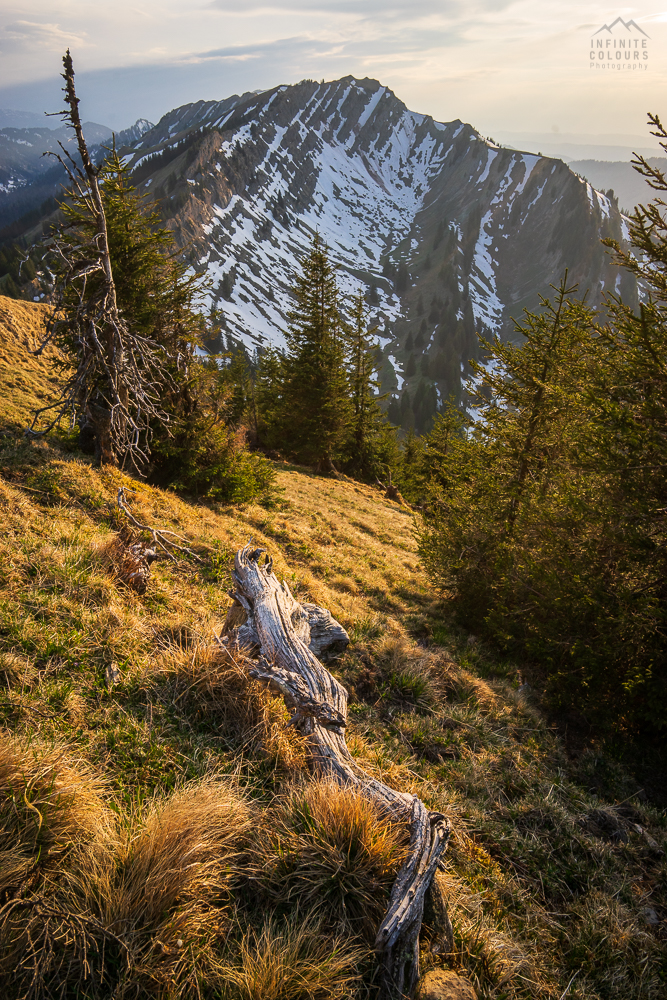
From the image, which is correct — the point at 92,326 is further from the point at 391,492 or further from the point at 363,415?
the point at 363,415

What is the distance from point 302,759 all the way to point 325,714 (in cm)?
41

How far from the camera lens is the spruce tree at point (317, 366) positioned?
26.2 m

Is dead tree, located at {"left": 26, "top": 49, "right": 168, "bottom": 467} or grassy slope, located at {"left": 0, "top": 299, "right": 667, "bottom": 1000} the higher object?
dead tree, located at {"left": 26, "top": 49, "right": 168, "bottom": 467}

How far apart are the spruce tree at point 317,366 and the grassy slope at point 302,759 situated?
19.8 m

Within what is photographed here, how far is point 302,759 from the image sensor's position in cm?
395

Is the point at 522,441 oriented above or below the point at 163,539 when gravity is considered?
above

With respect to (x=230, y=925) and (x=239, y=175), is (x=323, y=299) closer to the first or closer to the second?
(x=230, y=925)

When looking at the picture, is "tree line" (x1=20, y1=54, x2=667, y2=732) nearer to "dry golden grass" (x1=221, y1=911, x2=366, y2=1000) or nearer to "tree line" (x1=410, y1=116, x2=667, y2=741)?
"tree line" (x1=410, y1=116, x2=667, y2=741)

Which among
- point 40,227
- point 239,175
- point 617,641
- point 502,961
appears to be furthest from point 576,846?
point 239,175

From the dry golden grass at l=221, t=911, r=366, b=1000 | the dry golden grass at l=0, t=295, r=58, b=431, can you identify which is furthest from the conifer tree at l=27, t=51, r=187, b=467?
the dry golden grass at l=221, t=911, r=366, b=1000

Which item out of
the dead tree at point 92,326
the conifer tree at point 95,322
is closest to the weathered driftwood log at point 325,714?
the dead tree at point 92,326

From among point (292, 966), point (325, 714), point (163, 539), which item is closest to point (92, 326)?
point (163, 539)

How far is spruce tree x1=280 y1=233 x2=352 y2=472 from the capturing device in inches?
1030

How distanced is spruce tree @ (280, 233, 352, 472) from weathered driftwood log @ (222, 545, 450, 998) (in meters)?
21.1
